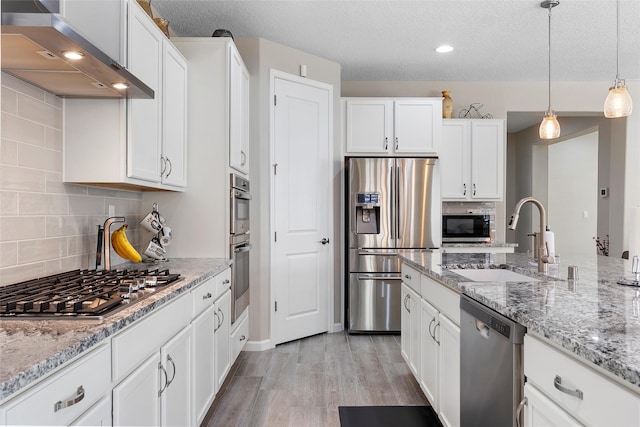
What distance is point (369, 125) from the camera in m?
4.26

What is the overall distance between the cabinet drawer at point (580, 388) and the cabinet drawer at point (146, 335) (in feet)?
4.02

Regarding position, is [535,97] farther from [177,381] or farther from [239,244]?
[177,381]

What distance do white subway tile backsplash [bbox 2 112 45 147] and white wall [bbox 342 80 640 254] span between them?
3.63 meters

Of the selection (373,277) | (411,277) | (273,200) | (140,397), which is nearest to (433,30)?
(273,200)

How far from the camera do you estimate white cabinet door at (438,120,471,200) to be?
4.57 m

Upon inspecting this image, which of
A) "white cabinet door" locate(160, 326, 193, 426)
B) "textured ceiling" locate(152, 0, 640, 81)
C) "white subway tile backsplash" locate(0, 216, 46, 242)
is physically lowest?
"white cabinet door" locate(160, 326, 193, 426)

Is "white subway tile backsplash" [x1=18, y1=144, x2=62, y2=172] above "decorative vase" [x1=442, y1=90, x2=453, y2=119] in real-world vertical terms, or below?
below

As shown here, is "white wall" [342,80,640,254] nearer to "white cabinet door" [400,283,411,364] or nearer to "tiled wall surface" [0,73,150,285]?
"white cabinet door" [400,283,411,364]

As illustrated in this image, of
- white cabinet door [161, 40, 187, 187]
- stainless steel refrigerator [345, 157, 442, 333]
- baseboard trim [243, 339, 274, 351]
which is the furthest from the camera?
stainless steel refrigerator [345, 157, 442, 333]

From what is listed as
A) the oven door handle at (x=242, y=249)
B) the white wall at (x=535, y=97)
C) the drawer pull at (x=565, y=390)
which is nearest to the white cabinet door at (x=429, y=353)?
the drawer pull at (x=565, y=390)

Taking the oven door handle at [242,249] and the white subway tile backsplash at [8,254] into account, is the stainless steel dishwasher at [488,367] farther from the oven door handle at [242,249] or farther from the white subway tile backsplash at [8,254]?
the white subway tile backsplash at [8,254]

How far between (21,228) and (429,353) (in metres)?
2.07

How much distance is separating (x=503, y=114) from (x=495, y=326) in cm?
422

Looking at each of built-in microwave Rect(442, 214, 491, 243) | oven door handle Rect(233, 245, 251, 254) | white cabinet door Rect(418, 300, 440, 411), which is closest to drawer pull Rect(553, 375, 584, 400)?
white cabinet door Rect(418, 300, 440, 411)
